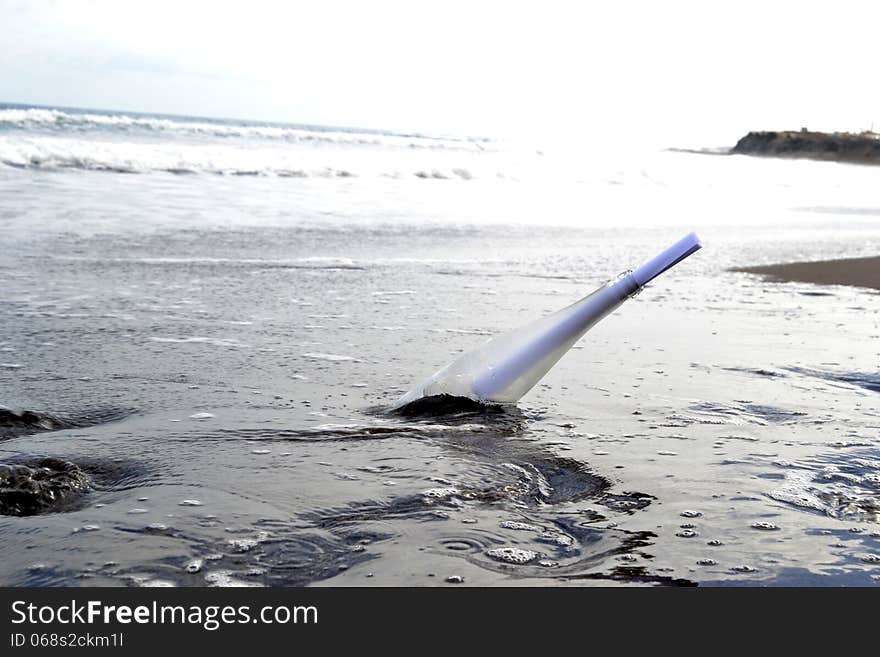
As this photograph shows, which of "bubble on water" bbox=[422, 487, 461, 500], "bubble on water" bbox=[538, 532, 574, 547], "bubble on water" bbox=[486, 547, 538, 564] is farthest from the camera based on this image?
"bubble on water" bbox=[422, 487, 461, 500]

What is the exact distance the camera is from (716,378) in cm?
406

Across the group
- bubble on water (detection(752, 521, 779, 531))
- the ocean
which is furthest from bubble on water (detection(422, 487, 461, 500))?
bubble on water (detection(752, 521, 779, 531))

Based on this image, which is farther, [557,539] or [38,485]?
[38,485]

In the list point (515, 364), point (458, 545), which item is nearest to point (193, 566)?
point (458, 545)

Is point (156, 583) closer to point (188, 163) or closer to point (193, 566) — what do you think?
point (193, 566)

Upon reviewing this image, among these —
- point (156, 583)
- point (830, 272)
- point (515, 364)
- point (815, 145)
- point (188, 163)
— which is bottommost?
point (156, 583)

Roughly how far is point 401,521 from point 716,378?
6.79 feet

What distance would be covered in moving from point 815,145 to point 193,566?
59.5m

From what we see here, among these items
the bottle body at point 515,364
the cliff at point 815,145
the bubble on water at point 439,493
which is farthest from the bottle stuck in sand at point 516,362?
the cliff at point 815,145

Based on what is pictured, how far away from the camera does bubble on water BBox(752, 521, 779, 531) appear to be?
240 centimetres

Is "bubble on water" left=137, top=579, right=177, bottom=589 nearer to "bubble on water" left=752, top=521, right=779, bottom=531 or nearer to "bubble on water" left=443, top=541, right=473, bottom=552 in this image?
"bubble on water" left=443, top=541, right=473, bottom=552

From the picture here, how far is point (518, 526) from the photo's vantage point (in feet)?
7.88

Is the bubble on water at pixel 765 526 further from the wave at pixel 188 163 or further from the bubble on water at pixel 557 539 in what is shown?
the wave at pixel 188 163
